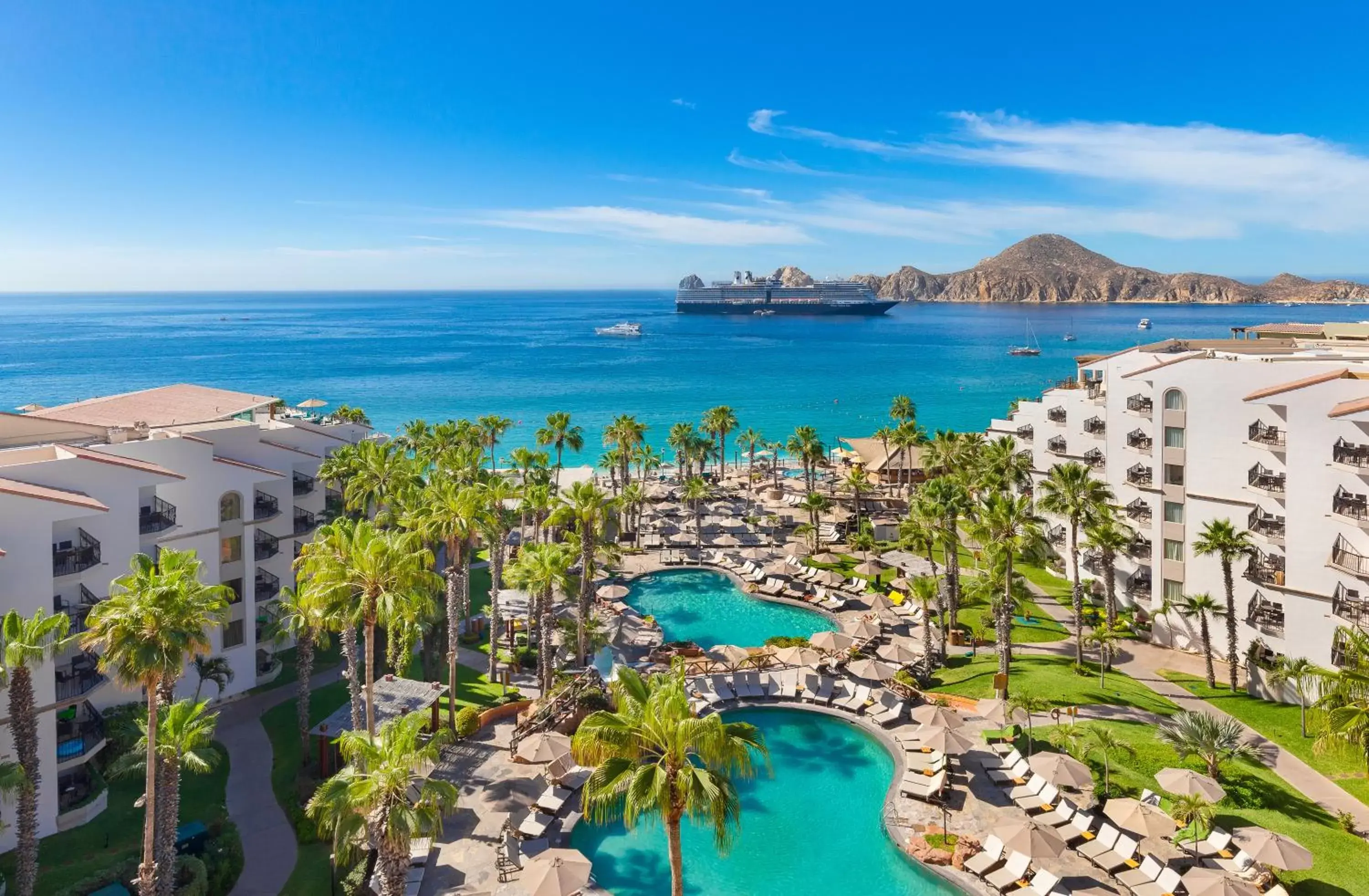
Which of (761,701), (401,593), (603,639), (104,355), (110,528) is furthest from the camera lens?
(104,355)

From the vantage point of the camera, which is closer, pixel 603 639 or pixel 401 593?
pixel 401 593

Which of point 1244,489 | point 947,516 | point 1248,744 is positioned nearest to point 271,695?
point 947,516

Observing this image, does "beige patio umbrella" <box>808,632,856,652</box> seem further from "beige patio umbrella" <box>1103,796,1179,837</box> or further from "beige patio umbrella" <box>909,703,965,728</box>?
"beige patio umbrella" <box>1103,796,1179,837</box>

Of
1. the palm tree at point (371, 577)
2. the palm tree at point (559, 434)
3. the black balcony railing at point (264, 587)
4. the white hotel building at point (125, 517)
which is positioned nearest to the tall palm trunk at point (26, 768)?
the white hotel building at point (125, 517)

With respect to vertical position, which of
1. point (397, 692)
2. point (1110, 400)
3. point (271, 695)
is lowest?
point (271, 695)

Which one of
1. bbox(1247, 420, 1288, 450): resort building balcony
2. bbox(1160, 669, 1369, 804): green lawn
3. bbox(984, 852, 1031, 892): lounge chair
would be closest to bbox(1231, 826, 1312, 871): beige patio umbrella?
bbox(1160, 669, 1369, 804): green lawn

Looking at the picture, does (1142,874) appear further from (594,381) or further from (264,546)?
(594,381)

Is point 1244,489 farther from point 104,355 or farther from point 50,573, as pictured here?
point 104,355
